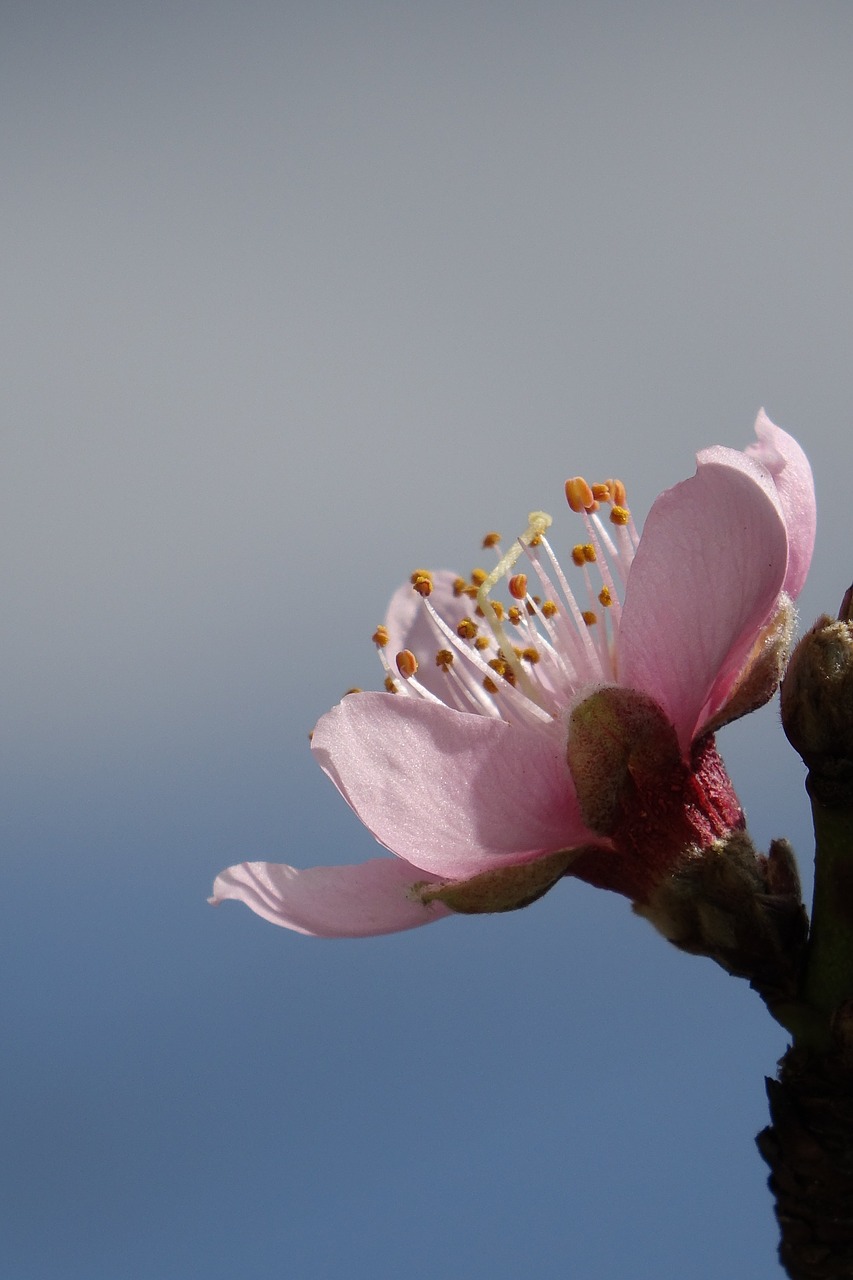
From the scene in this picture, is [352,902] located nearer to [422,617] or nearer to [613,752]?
[613,752]

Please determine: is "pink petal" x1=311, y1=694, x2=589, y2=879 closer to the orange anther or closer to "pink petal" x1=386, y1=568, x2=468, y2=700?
the orange anther

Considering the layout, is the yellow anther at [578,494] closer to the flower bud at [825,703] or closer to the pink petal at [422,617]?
the pink petal at [422,617]

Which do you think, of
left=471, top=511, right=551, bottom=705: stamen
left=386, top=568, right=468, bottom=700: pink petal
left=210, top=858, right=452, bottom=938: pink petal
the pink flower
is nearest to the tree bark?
the pink flower

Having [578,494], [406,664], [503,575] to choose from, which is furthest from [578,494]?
[406,664]

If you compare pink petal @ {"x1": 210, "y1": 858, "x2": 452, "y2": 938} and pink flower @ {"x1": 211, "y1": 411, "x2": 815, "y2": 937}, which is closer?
pink flower @ {"x1": 211, "y1": 411, "x2": 815, "y2": 937}

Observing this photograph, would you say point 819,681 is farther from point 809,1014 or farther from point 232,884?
point 232,884

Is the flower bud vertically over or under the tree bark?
over

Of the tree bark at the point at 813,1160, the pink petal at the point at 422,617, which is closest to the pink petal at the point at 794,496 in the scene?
the tree bark at the point at 813,1160

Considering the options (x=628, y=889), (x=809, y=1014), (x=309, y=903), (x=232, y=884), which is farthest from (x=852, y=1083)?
(x=232, y=884)
